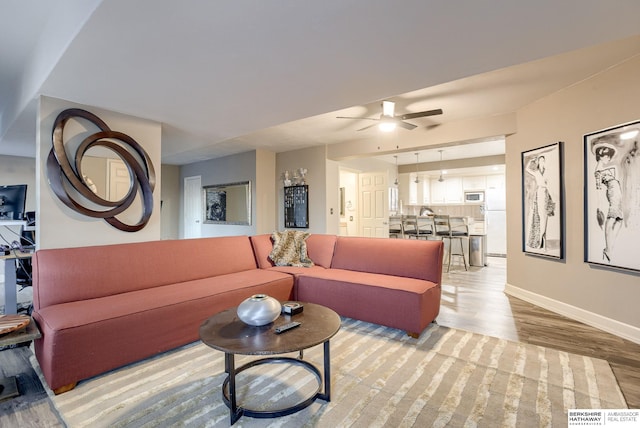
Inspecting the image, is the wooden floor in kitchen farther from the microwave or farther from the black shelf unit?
the microwave

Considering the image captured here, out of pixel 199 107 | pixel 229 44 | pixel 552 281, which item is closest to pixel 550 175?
pixel 552 281

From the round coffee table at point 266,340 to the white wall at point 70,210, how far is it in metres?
2.08

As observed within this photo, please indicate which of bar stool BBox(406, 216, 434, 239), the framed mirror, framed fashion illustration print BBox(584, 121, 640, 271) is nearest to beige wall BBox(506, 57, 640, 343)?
framed fashion illustration print BBox(584, 121, 640, 271)

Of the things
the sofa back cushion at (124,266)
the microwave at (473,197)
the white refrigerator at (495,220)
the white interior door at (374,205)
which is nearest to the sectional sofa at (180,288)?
the sofa back cushion at (124,266)

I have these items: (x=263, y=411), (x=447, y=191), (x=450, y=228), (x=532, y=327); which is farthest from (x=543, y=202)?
(x=447, y=191)

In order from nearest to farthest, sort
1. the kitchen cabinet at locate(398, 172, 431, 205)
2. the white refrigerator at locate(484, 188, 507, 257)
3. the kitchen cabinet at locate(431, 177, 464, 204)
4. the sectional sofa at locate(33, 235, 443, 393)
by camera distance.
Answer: the sectional sofa at locate(33, 235, 443, 393)
the white refrigerator at locate(484, 188, 507, 257)
the kitchen cabinet at locate(431, 177, 464, 204)
the kitchen cabinet at locate(398, 172, 431, 205)

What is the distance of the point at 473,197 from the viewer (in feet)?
25.5

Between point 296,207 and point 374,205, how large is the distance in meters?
1.77

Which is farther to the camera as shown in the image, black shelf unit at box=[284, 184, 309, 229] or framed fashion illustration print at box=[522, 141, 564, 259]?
black shelf unit at box=[284, 184, 309, 229]

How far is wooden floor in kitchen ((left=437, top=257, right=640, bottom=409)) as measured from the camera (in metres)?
2.12

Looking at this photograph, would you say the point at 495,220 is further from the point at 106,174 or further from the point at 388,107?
the point at 106,174

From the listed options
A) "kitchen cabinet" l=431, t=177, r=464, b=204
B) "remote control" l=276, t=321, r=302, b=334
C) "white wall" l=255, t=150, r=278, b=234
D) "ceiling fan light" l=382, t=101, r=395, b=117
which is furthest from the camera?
"kitchen cabinet" l=431, t=177, r=464, b=204

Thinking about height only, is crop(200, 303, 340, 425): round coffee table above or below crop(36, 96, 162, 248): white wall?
below

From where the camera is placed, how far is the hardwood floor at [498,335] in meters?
1.67
